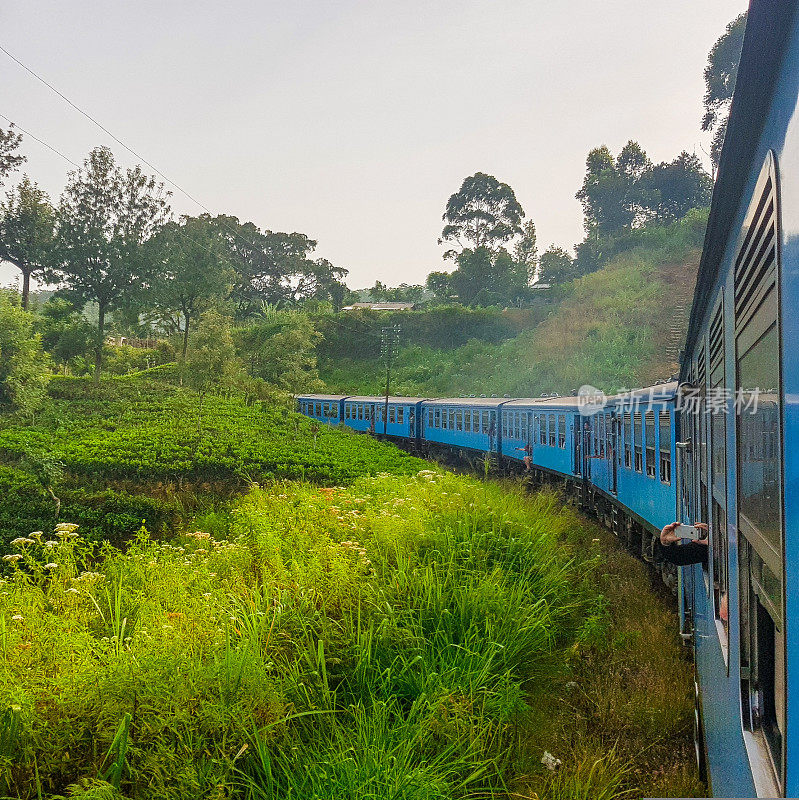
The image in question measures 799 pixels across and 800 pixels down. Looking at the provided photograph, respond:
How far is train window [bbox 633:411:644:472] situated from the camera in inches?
323

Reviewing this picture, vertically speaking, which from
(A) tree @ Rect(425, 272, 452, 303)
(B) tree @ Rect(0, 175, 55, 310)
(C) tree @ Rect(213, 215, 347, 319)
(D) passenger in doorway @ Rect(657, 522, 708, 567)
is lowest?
(D) passenger in doorway @ Rect(657, 522, 708, 567)

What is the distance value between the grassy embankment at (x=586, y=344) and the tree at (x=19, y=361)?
1774cm

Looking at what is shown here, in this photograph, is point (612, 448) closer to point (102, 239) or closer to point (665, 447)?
point (665, 447)

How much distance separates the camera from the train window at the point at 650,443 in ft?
24.8

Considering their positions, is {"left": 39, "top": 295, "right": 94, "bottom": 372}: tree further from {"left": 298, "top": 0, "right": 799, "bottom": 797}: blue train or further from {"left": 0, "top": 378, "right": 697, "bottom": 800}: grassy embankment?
{"left": 298, "top": 0, "right": 799, "bottom": 797}: blue train

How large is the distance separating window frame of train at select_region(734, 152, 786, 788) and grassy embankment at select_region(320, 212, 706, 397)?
26679 millimetres

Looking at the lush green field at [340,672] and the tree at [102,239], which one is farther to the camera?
the tree at [102,239]

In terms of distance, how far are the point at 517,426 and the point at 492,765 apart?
41.4ft

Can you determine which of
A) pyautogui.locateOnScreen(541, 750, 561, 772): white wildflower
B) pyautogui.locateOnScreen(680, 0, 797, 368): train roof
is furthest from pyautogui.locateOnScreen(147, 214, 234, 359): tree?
pyautogui.locateOnScreen(680, 0, 797, 368): train roof

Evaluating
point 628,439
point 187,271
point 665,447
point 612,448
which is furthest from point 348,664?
point 187,271

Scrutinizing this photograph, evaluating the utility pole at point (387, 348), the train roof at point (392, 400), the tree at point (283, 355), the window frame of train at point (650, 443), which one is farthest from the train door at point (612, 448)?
the utility pole at point (387, 348)

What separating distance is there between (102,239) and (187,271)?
2.28 meters

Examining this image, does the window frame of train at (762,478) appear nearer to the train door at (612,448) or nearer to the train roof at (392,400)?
the train door at (612,448)

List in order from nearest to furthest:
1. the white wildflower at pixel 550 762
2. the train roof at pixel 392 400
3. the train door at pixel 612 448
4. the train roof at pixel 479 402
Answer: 1. the white wildflower at pixel 550 762
2. the train door at pixel 612 448
3. the train roof at pixel 479 402
4. the train roof at pixel 392 400
